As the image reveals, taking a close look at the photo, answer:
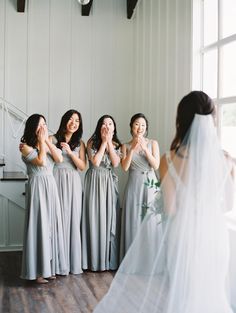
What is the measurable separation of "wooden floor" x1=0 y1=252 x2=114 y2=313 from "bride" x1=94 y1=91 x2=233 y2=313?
1447 mm

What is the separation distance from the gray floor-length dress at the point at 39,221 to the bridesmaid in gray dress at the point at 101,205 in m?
0.44

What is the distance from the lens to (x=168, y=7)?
551 cm

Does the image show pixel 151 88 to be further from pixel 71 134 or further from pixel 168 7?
pixel 71 134

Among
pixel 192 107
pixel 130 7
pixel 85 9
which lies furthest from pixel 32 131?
pixel 130 7

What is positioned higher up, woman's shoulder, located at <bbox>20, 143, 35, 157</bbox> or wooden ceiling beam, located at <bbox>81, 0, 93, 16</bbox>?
wooden ceiling beam, located at <bbox>81, 0, 93, 16</bbox>

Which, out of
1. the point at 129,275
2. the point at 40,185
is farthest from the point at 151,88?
the point at 129,275

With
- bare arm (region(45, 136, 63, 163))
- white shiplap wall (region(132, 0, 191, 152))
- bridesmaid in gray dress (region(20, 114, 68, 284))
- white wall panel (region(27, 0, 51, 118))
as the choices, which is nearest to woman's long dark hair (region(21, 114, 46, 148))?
bridesmaid in gray dress (region(20, 114, 68, 284))

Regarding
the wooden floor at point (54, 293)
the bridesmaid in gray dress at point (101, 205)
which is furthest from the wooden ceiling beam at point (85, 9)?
the wooden floor at point (54, 293)

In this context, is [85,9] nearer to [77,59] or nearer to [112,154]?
[77,59]

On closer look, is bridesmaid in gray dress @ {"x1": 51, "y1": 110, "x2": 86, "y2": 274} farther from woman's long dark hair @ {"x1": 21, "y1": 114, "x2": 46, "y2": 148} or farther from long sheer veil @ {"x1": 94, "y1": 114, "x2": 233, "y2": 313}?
long sheer veil @ {"x1": 94, "y1": 114, "x2": 233, "y2": 313}

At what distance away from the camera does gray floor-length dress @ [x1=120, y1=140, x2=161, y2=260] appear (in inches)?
196

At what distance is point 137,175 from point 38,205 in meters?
1.02

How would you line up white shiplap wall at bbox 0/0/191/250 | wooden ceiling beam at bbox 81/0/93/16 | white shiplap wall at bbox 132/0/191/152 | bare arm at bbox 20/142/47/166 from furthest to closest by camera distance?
1. wooden ceiling beam at bbox 81/0/93/16
2. white shiplap wall at bbox 0/0/191/250
3. white shiplap wall at bbox 132/0/191/152
4. bare arm at bbox 20/142/47/166

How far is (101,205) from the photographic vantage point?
504 cm
